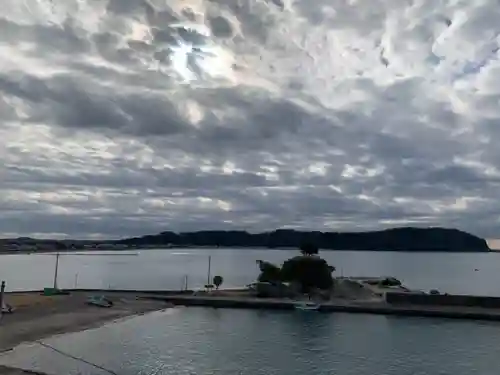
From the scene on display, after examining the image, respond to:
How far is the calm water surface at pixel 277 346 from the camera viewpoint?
36750 millimetres

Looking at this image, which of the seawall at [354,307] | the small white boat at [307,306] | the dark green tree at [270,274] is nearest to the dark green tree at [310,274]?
the dark green tree at [270,274]

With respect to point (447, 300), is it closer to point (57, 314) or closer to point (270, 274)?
point (270, 274)

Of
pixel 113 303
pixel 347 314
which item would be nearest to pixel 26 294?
pixel 113 303

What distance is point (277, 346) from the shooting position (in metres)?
44.6

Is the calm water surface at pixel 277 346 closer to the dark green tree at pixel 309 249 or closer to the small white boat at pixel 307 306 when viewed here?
the small white boat at pixel 307 306

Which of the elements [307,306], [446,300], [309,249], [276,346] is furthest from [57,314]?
[446,300]

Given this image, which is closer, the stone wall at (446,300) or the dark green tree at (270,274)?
the stone wall at (446,300)

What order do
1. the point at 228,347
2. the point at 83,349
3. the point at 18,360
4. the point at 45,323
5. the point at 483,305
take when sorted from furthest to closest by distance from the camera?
1. the point at 483,305
2. the point at 45,323
3. the point at 228,347
4. the point at 83,349
5. the point at 18,360

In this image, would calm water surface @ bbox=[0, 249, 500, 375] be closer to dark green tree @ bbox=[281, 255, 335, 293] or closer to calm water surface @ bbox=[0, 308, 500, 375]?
calm water surface @ bbox=[0, 308, 500, 375]

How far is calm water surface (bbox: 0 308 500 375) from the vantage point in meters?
36.8

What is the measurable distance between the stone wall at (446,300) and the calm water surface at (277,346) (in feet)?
14.7

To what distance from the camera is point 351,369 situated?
37188 millimetres

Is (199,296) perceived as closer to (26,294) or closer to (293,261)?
(293,261)

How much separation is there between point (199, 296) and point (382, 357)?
29629 millimetres
